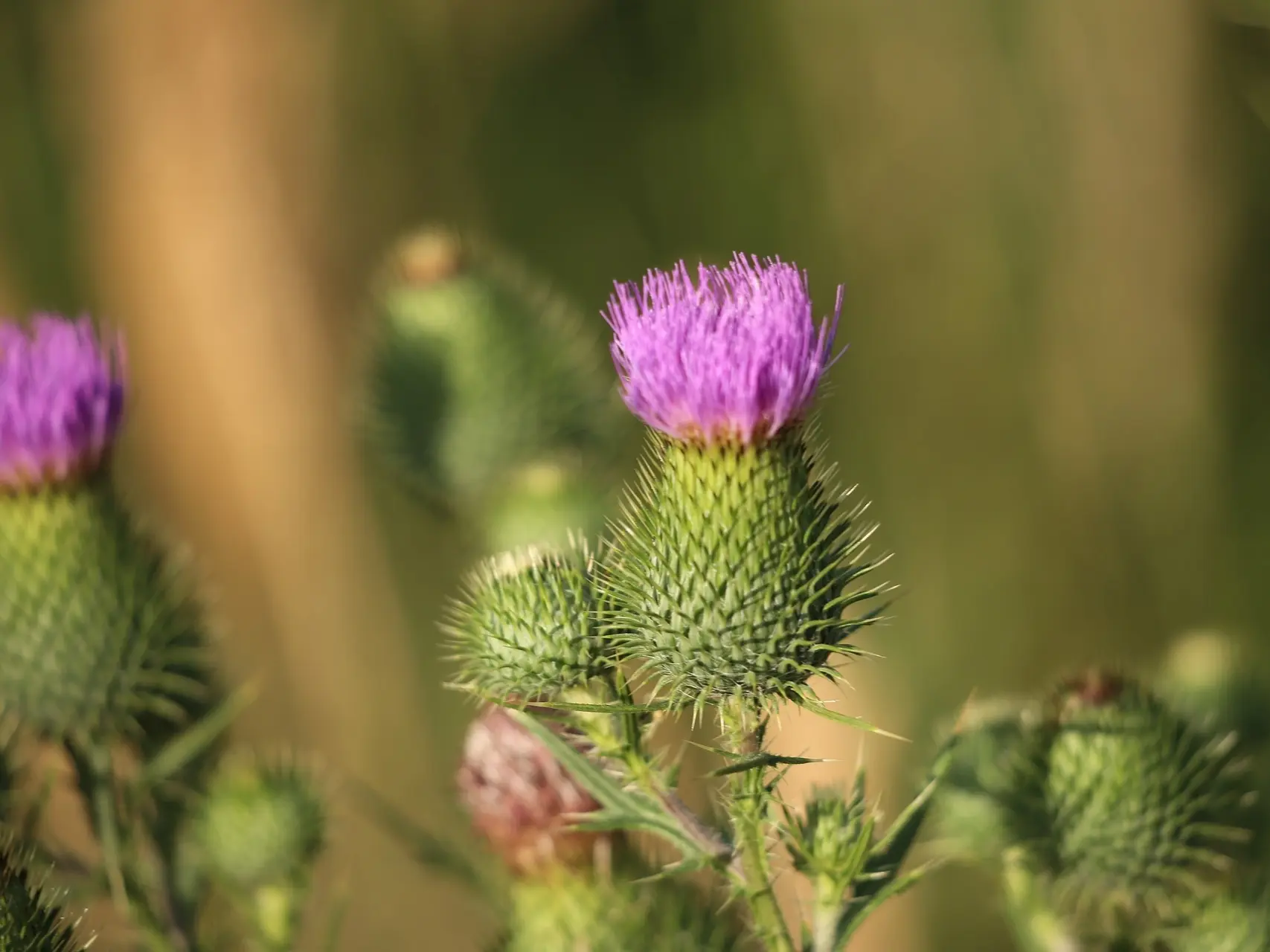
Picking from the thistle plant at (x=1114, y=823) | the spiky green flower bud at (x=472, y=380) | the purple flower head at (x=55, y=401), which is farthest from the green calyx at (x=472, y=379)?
the thistle plant at (x=1114, y=823)

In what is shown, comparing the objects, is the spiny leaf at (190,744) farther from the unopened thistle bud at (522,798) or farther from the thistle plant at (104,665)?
the unopened thistle bud at (522,798)

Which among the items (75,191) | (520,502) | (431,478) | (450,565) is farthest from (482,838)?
(75,191)

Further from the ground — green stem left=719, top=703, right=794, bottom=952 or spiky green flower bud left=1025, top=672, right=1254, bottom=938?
spiky green flower bud left=1025, top=672, right=1254, bottom=938

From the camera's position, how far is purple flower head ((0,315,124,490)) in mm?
2836

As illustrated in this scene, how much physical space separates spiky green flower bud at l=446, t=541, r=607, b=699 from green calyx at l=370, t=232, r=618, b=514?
196 cm

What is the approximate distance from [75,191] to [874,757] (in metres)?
5.51

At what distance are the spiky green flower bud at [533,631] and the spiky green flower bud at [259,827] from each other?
0.89 metres

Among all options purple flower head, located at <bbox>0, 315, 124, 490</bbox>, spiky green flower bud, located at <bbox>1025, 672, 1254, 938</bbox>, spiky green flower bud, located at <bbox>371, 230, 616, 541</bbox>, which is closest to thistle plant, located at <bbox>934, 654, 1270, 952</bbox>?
spiky green flower bud, located at <bbox>1025, 672, 1254, 938</bbox>

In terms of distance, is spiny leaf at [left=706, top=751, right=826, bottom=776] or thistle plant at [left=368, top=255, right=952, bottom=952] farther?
thistle plant at [left=368, top=255, right=952, bottom=952]

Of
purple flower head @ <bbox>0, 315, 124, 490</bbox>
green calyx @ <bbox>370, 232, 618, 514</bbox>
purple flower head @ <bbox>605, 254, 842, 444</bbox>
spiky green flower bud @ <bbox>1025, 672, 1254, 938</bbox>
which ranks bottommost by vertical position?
spiky green flower bud @ <bbox>1025, 672, 1254, 938</bbox>

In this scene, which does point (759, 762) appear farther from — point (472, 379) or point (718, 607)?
point (472, 379)

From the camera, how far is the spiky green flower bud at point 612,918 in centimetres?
220

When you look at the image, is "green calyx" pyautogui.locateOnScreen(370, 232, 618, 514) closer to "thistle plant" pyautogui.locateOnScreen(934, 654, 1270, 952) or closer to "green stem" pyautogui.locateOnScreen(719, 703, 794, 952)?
"thistle plant" pyautogui.locateOnScreen(934, 654, 1270, 952)

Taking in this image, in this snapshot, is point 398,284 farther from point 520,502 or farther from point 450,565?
point 450,565
